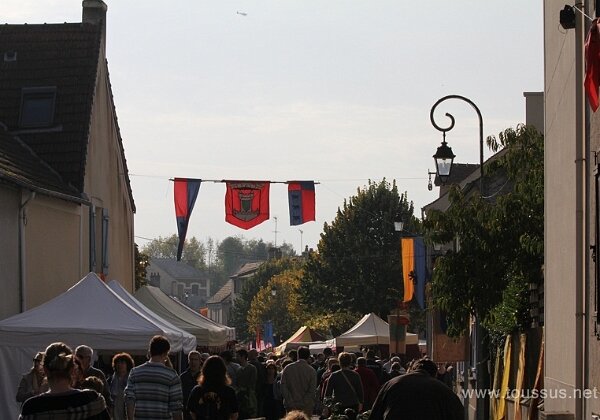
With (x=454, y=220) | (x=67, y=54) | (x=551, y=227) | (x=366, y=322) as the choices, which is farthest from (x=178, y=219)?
(x=551, y=227)

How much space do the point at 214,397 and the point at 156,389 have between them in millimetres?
925

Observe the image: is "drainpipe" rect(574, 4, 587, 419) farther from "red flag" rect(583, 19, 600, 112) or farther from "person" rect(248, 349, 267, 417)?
"person" rect(248, 349, 267, 417)

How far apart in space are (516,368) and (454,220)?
2766 mm

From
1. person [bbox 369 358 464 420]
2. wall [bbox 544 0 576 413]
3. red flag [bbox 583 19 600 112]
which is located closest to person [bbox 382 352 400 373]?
wall [bbox 544 0 576 413]

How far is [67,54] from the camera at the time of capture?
29281 mm

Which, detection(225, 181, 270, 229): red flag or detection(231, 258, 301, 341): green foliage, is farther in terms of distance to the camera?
detection(231, 258, 301, 341): green foliage

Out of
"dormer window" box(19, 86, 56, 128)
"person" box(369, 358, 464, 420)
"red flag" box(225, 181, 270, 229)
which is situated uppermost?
"dormer window" box(19, 86, 56, 128)

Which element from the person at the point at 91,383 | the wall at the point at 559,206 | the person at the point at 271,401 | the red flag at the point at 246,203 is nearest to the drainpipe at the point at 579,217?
the wall at the point at 559,206

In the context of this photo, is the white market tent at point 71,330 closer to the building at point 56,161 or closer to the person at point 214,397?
the building at point 56,161

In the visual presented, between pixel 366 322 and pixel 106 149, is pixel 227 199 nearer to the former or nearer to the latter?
pixel 106 149

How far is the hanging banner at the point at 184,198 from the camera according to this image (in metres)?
33.3

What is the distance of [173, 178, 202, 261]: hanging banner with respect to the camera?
3331 centimetres

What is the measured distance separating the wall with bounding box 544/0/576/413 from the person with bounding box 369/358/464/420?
3.51m

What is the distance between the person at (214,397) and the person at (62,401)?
4.60 m
